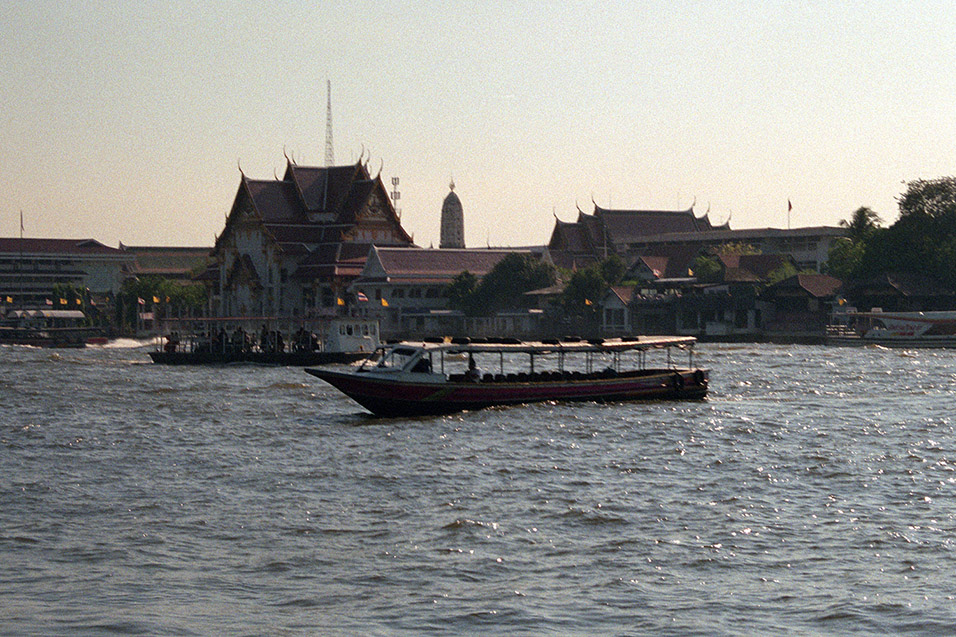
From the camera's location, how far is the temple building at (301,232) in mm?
106250

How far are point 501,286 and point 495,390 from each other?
66.0 m

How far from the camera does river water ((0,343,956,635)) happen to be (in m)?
13.4

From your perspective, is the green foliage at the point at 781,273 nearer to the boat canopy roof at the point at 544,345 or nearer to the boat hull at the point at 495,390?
the boat canopy roof at the point at 544,345

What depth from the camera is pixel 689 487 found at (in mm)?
21344

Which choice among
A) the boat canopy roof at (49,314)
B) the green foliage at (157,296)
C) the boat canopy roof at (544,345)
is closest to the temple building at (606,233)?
the green foliage at (157,296)

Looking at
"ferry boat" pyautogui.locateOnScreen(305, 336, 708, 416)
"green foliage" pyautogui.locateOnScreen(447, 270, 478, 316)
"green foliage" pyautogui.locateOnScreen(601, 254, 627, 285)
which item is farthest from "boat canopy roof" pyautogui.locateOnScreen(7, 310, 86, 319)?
"ferry boat" pyautogui.locateOnScreen(305, 336, 708, 416)

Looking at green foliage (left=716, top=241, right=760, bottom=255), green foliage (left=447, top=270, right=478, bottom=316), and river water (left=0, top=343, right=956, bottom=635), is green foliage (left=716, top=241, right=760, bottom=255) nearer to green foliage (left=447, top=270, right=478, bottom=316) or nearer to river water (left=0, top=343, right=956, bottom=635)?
green foliage (left=447, top=270, right=478, bottom=316)

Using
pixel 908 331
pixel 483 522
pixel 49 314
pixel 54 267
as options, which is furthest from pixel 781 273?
pixel 483 522

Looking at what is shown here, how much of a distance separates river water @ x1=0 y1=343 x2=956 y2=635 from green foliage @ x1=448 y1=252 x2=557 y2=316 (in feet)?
208

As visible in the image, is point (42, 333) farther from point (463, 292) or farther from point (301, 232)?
point (463, 292)

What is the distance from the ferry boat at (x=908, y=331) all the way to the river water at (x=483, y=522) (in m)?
43.0

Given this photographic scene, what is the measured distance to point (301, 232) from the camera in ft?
355

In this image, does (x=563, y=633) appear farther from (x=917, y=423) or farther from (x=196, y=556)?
(x=917, y=423)

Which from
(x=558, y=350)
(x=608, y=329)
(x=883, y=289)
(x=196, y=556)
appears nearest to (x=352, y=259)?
(x=608, y=329)
